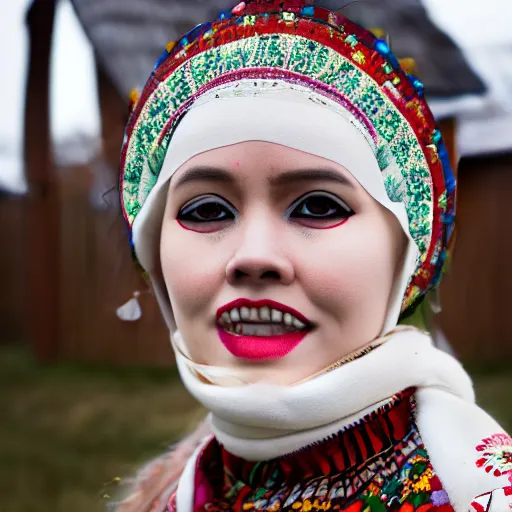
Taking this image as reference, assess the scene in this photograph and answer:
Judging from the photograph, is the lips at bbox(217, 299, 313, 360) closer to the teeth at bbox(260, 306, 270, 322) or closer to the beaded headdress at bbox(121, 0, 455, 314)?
the teeth at bbox(260, 306, 270, 322)

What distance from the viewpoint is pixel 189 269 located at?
3.19 feet

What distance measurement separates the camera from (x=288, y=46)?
3.22 feet

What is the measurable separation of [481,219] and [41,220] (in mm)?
3426

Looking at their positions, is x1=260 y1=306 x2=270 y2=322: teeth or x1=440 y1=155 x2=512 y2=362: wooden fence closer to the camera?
x1=260 y1=306 x2=270 y2=322: teeth

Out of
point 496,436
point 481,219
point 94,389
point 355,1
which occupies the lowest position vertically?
point 496,436

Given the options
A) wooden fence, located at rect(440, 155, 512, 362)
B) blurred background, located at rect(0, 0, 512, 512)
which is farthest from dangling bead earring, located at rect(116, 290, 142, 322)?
wooden fence, located at rect(440, 155, 512, 362)

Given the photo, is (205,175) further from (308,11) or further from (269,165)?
(308,11)

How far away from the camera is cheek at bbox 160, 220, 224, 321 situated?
37.6 inches

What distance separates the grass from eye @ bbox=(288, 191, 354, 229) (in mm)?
1735

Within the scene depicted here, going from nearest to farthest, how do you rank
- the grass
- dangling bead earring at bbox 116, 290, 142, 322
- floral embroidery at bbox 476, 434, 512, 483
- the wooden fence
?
floral embroidery at bbox 476, 434, 512, 483, dangling bead earring at bbox 116, 290, 142, 322, the grass, the wooden fence

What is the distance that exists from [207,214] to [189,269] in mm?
94

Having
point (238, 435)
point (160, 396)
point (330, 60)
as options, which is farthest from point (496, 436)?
point (160, 396)

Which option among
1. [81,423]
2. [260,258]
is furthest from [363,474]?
[81,423]

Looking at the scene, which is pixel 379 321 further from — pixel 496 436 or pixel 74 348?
pixel 74 348
